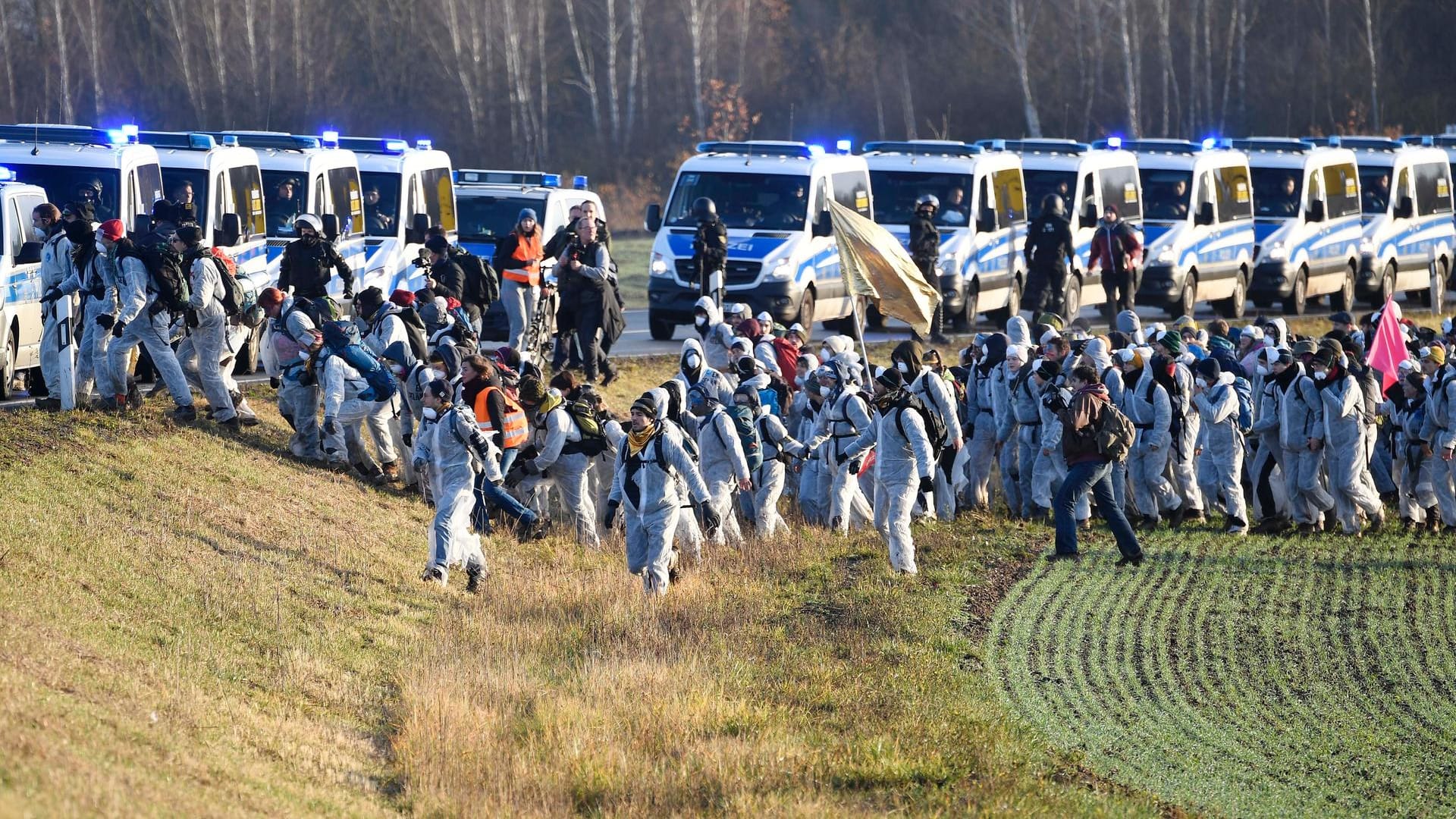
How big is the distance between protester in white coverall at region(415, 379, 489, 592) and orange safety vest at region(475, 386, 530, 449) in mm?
320

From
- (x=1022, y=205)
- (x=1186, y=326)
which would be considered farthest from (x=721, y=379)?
(x=1022, y=205)

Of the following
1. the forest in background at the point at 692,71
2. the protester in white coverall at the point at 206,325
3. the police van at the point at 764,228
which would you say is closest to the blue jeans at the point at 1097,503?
the protester in white coverall at the point at 206,325

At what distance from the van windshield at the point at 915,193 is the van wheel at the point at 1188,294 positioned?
13.4ft

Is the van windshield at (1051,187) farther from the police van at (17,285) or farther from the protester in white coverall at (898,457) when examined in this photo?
the police van at (17,285)

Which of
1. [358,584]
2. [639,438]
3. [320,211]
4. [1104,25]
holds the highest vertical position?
[1104,25]

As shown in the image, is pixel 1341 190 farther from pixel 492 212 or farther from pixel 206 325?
pixel 206 325

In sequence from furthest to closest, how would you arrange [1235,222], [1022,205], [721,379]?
[1235,222]
[1022,205]
[721,379]

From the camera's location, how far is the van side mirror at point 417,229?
806 inches

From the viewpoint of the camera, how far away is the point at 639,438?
43.8 ft

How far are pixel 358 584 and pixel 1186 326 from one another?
943cm

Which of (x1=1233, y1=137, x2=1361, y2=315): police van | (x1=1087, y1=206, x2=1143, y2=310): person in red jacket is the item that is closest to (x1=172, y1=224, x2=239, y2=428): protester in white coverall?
(x1=1087, y1=206, x2=1143, y2=310): person in red jacket

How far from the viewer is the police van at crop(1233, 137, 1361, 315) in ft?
95.6

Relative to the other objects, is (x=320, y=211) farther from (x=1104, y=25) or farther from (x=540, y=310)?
(x=1104, y=25)

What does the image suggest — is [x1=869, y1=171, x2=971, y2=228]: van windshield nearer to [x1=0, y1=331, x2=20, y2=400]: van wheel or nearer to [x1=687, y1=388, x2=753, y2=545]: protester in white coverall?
[x1=687, y1=388, x2=753, y2=545]: protester in white coverall
